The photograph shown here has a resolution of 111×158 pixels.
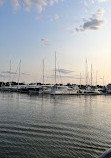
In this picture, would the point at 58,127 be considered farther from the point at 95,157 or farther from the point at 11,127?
the point at 95,157

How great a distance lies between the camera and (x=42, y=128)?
22375 millimetres

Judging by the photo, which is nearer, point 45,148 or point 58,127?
point 45,148

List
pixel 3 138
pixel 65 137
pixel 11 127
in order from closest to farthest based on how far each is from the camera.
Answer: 1. pixel 3 138
2. pixel 65 137
3. pixel 11 127

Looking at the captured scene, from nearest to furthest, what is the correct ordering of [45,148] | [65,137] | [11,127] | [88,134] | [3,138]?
[45,148], [3,138], [65,137], [88,134], [11,127]

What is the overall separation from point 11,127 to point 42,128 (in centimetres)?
369

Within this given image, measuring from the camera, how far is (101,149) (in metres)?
15.8

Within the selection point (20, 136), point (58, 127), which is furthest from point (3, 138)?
point (58, 127)

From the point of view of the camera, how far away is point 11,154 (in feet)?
45.6

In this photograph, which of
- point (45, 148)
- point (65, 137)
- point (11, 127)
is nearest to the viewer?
point (45, 148)

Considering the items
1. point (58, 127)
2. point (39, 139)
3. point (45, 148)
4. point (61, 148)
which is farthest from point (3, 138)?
point (58, 127)

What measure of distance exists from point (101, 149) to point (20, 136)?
7839 mm

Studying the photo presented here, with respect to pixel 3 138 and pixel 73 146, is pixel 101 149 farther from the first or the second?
pixel 3 138

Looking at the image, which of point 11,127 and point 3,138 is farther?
point 11,127

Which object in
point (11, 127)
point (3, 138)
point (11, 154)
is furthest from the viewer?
point (11, 127)
